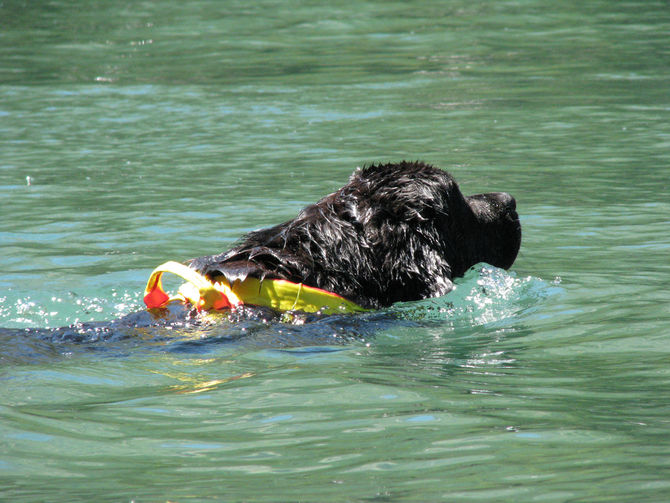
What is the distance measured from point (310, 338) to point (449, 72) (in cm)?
1074

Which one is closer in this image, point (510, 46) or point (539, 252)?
point (539, 252)

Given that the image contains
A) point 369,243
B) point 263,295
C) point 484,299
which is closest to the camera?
point 263,295

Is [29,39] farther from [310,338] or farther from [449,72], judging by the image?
[310,338]

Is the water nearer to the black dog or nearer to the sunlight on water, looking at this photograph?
the sunlight on water

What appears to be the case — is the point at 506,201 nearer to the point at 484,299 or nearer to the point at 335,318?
the point at 484,299

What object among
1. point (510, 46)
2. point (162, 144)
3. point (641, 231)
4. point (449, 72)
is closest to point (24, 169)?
point (162, 144)

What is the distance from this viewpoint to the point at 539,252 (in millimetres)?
7168

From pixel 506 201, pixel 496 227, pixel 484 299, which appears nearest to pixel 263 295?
pixel 484 299

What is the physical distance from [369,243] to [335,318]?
18.6 inches

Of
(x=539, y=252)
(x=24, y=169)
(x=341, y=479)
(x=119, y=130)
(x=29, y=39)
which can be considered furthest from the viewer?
(x=29, y=39)

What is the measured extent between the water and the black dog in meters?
0.20

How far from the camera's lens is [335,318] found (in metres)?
5.04

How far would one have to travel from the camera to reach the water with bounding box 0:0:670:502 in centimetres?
337

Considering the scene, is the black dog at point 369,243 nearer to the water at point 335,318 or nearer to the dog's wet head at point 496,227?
the water at point 335,318
